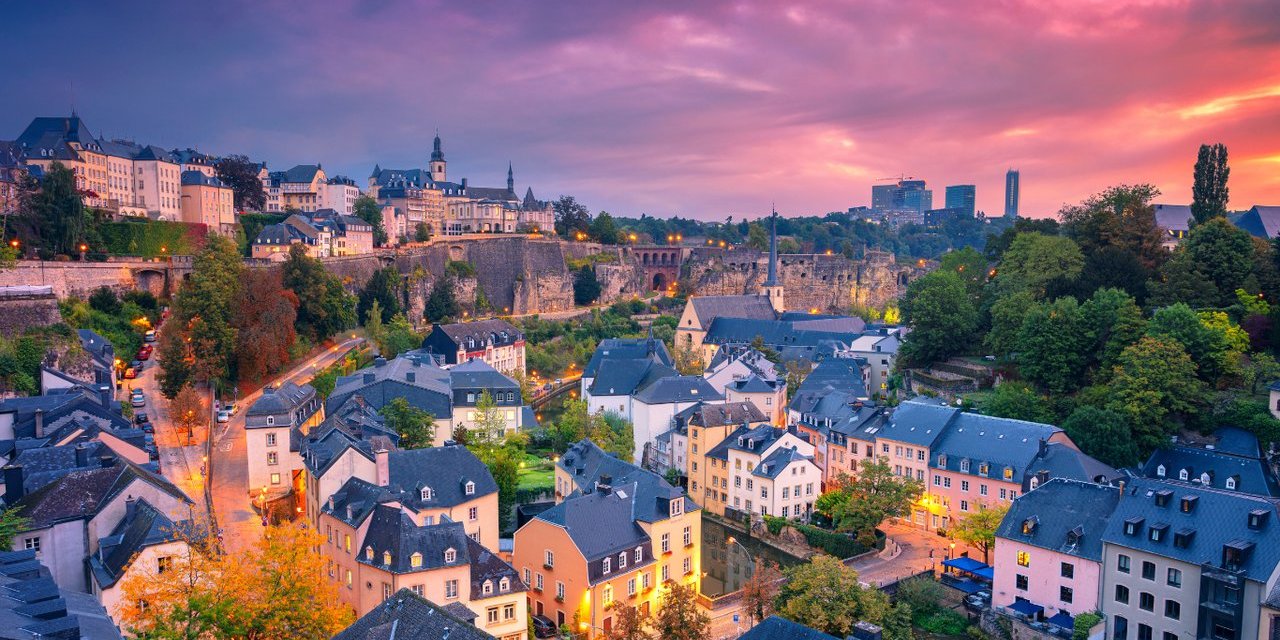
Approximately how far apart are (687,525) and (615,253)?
71.3 meters

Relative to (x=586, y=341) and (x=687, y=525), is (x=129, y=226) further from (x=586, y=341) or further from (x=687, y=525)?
(x=687, y=525)

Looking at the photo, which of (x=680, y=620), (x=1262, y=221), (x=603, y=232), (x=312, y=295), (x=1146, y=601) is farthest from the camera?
(x=603, y=232)

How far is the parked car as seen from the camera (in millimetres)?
23625

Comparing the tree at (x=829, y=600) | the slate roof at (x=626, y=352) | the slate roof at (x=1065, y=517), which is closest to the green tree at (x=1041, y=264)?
the slate roof at (x=1065, y=517)

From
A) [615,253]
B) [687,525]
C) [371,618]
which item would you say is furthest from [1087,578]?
[615,253]

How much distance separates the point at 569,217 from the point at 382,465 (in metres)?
77.4

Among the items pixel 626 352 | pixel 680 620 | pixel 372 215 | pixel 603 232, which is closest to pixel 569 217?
pixel 603 232

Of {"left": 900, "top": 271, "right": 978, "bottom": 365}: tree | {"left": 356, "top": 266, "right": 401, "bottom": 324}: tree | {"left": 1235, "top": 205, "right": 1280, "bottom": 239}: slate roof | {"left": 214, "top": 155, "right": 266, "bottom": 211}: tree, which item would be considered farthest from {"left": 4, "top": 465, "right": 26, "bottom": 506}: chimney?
{"left": 1235, "top": 205, "right": 1280, "bottom": 239}: slate roof

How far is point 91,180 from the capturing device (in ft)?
183

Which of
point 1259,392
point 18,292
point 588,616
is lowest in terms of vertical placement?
point 588,616

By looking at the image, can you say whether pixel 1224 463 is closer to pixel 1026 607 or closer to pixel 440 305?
pixel 1026 607

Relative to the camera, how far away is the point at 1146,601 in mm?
22656

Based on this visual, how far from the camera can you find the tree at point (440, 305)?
227 ft

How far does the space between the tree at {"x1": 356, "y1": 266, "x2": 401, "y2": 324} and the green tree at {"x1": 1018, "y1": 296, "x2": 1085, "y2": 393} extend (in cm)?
4604
